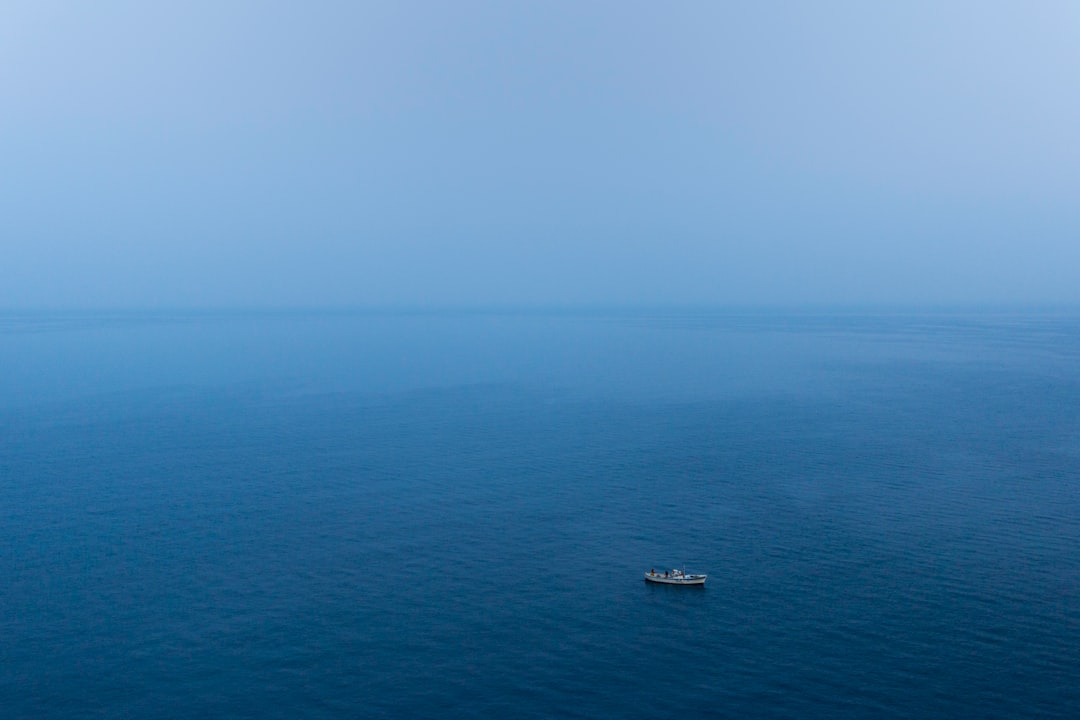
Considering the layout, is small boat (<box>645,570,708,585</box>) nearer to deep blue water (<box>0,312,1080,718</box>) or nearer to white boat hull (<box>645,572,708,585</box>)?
white boat hull (<box>645,572,708,585</box>)

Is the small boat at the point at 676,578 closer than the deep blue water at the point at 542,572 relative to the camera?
No

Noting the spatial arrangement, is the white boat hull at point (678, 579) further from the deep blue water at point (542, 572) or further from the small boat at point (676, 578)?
the deep blue water at point (542, 572)

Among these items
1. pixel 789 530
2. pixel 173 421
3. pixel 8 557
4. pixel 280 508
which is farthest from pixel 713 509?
pixel 173 421

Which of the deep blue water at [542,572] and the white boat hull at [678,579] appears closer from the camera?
the deep blue water at [542,572]

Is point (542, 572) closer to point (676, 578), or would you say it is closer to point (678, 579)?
point (676, 578)

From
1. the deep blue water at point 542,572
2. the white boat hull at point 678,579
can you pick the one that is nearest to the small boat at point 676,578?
the white boat hull at point 678,579

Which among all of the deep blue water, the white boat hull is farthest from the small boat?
the deep blue water

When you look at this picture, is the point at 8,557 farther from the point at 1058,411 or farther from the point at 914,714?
the point at 1058,411
